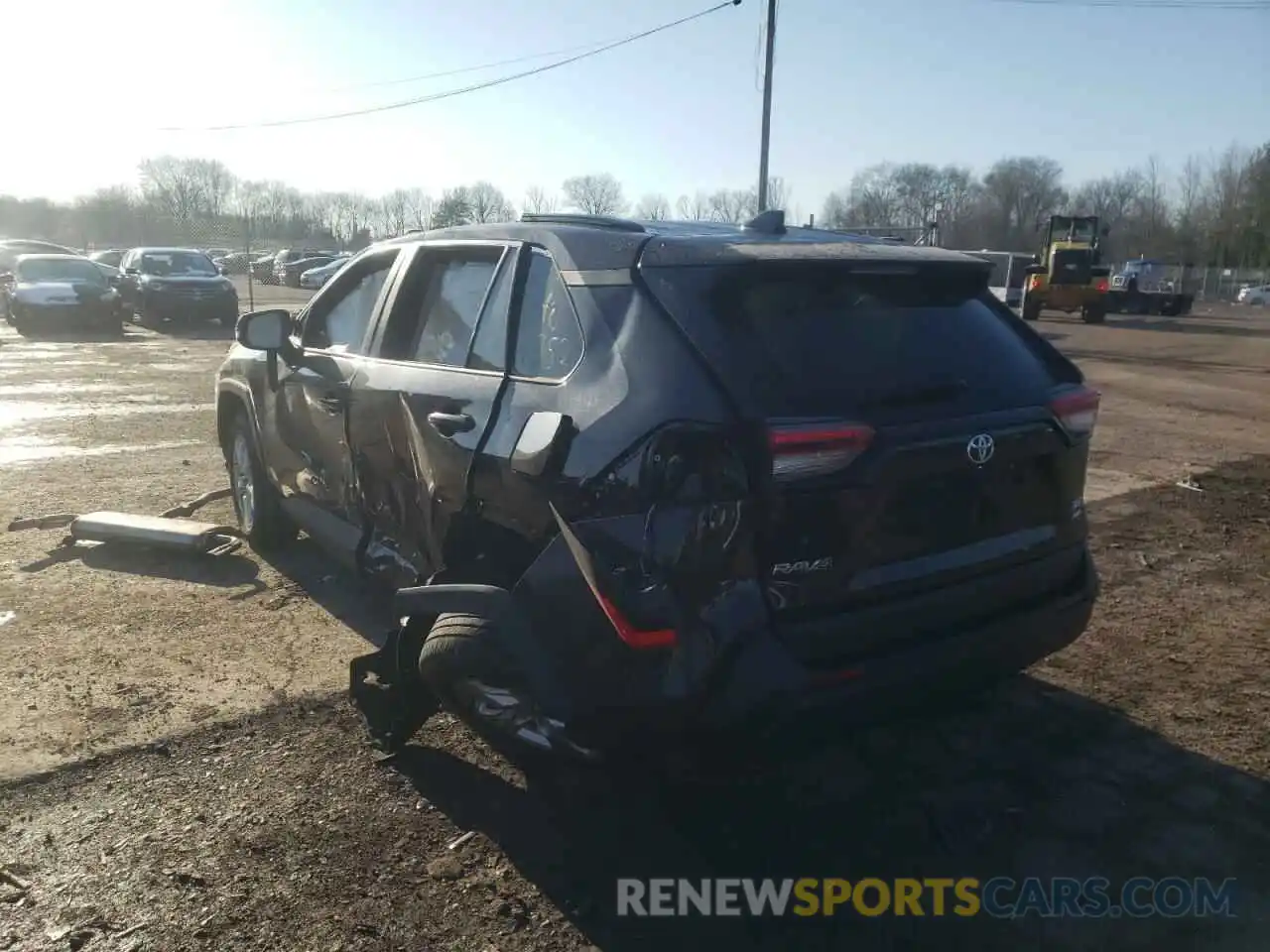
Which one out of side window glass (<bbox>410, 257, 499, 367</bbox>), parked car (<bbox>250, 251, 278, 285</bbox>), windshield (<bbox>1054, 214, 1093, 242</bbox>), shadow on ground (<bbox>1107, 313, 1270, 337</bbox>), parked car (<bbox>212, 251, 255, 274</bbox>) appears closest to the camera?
side window glass (<bbox>410, 257, 499, 367</bbox>)

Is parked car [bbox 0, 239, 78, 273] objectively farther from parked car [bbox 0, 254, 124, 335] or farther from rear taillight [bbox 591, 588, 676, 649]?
rear taillight [bbox 591, 588, 676, 649]

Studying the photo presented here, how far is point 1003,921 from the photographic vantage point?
2738mm

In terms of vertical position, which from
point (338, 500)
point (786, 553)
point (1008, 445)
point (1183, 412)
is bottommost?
point (1183, 412)

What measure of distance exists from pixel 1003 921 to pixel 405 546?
237 centimetres

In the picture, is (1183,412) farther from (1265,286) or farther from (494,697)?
(1265,286)

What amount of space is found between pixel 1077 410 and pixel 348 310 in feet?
10.3

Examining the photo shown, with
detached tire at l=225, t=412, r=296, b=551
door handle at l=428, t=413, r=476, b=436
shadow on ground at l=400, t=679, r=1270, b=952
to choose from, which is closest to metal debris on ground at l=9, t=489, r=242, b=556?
detached tire at l=225, t=412, r=296, b=551

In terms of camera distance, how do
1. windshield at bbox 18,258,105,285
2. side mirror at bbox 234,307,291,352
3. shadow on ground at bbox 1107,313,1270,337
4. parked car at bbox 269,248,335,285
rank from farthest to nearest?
parked car at bbox 269,248,335,285 → shadow on ground at bbox 1107,313,1270,337 → windshield at bbox 18,258,105,285 → side mirror at bbox 234,307,291,352

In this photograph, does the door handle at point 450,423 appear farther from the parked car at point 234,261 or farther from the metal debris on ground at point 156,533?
the parked car at point 234,261

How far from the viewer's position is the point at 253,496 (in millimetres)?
5734

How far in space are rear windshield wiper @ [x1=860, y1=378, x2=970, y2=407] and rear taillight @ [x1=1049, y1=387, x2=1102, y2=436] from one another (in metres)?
0.37

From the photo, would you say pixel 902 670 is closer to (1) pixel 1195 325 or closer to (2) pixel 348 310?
(2) pixel 348 310

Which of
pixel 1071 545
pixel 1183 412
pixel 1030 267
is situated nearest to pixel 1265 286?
pixel 1030 267

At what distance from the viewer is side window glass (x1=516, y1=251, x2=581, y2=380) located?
117 inches
